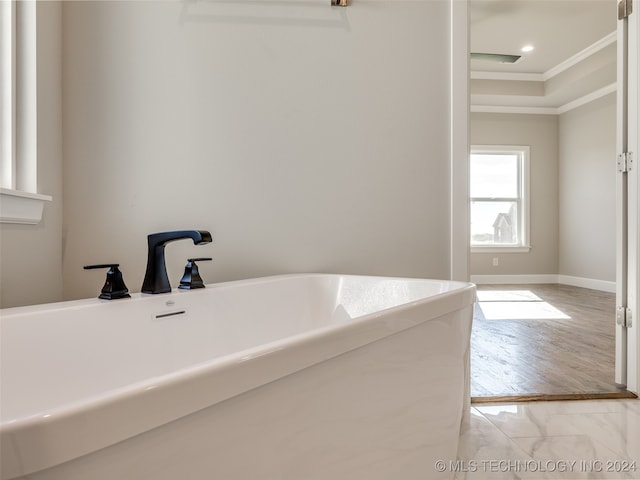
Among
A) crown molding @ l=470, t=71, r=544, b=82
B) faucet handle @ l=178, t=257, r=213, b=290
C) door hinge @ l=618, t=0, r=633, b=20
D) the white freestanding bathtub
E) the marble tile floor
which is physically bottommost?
the marble tile floor

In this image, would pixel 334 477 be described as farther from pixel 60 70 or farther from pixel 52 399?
pixel 60 70

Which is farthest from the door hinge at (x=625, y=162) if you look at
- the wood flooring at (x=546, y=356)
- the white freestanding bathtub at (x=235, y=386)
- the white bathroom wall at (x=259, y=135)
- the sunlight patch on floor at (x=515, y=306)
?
the sunlight patch on floor at (x=515, y=306)

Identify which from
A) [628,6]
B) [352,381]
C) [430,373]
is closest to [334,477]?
[352,381]

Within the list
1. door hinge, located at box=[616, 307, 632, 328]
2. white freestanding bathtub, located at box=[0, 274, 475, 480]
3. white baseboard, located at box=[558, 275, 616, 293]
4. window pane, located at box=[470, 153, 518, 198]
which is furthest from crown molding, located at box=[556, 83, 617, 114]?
white freestanding bathtub, located at box=[0, 274, 475, 480]

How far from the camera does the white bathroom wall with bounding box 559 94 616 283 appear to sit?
4816 millimetres

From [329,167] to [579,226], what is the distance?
504 cm

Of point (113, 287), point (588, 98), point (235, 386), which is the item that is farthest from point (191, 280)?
point (588, 98)

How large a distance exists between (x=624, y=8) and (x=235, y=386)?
2414 mm

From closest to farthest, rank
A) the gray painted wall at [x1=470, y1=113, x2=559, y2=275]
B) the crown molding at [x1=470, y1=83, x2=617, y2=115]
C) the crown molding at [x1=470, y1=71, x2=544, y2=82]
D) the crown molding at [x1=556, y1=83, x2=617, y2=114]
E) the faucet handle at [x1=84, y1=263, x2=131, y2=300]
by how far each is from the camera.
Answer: the faucet handle at [x1=84, y1=263, x2=131, y2=300]
the crown molding at [x1=556, y1=83, x2=617, y2=114]
the crown molding at [x1=470, y1=71, x2=544, y2=82]
the crown molding at [x1=470, y1=83, x2=617, y2=115]
the gray painted wall at [x1=470, y1=113, x2=559, y2=275]

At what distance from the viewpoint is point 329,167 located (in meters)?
1.63

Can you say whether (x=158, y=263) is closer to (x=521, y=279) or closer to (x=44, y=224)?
(x=44, y=224)

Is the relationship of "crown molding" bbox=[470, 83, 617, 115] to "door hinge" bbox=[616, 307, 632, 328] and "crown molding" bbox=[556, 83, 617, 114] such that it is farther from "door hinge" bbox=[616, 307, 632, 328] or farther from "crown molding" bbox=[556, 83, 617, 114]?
"door hinge" bbox=[616, 307, 632, 328]

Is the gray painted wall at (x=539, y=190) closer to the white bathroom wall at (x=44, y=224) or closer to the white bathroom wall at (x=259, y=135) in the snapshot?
the white bathroom wall at (x=259, y=135)

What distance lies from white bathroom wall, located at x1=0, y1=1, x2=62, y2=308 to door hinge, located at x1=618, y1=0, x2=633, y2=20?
2.43 metres
